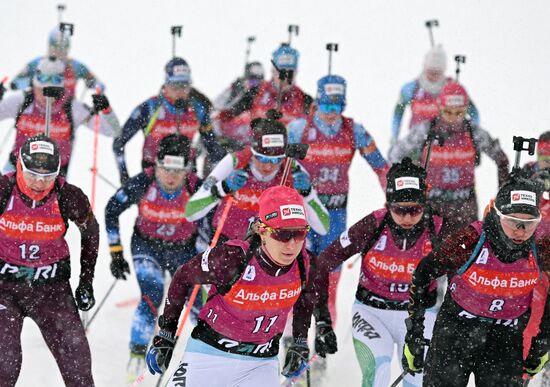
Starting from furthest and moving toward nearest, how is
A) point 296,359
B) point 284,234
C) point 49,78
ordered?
point 49,78
point 296,359
point 284,234

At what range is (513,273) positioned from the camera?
4.91 m

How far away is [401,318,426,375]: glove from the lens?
200 inches

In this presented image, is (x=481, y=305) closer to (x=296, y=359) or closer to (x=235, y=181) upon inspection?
(x=296, y=359)

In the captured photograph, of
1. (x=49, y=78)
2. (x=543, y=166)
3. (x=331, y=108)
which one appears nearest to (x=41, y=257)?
(x=331, y=108)

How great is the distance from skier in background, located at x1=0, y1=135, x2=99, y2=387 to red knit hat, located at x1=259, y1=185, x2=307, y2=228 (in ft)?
4.87

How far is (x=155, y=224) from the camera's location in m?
7.14

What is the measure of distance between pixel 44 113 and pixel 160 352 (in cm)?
449

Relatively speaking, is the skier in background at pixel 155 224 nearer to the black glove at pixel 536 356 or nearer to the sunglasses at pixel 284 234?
the sunglasses at pixel 284 234

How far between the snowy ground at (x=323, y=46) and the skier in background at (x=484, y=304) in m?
11.3

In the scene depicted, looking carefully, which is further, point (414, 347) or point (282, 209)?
point (414, 347)

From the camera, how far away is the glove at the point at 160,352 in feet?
15.6

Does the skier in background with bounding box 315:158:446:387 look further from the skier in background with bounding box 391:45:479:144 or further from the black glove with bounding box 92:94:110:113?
the skier in background with bounding box 391:45:479:144

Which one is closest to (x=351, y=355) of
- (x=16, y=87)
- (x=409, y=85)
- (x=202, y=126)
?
(x=202, y=126)

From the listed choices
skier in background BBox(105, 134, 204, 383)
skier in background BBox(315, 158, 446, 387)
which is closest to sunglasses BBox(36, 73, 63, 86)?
skier in background BBox(105, 134, 204, 383)
